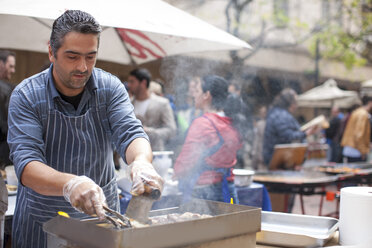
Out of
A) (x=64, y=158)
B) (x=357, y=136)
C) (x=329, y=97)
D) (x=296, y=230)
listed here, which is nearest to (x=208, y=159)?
(x=296, y=230)

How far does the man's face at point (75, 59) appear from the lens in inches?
76.7

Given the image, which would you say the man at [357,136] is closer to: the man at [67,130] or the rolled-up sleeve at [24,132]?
the man at [67,130]

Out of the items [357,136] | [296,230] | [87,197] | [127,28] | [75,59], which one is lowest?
[357,136]

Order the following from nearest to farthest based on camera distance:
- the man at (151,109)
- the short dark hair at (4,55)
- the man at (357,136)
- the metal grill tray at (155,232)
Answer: the metal grill tray at (155,232), the short dark hair at (4,55), the man at (151,109), the man at (357,136)

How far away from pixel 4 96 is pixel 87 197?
345 cm

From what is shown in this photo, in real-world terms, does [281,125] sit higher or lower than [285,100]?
lower

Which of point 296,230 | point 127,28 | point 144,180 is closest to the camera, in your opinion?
point 144,180

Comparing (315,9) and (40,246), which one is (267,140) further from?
(315,9)

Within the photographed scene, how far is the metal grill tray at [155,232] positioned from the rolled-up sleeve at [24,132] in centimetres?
36

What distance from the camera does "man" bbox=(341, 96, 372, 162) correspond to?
8383 millimetres

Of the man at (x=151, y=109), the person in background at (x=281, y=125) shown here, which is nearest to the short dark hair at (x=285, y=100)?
the person in background at (x=281, y=125)

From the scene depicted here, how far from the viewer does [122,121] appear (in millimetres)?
2207

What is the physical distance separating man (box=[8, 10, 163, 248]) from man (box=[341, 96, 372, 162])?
6982 mm

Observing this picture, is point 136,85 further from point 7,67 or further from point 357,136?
point 357,136
